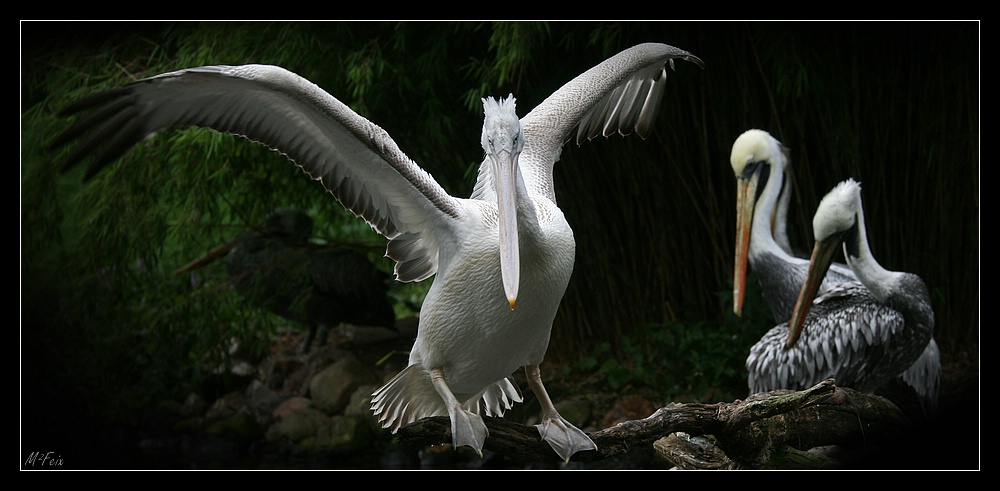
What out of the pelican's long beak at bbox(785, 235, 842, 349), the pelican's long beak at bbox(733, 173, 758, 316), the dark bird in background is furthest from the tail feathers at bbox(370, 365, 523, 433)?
the dark bird in background

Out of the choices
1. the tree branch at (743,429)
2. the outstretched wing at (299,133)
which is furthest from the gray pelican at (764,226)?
the outstretched wing at (299,133)

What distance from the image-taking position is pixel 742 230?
5344 mm

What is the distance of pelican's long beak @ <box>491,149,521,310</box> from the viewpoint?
2.99m

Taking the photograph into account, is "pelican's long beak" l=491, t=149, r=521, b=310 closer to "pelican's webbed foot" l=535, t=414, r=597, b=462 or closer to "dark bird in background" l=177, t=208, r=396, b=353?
"pelican's webbed foot" l=535, t=414, r=597, b=462

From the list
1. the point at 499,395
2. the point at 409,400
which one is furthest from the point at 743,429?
the point at 409,400

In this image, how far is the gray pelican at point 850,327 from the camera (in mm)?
4812

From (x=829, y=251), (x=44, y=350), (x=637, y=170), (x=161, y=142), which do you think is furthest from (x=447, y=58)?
(x=44, y=350)

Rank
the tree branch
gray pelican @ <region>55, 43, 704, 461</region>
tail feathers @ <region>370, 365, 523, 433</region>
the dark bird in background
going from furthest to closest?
the dark bird in background < tail feathers @ <region>370, 365, 523, 433</region> < the tree branch < gray pelican @ <region>55, 43, 704, 461</region>

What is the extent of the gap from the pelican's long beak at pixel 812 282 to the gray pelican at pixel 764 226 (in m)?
0.28

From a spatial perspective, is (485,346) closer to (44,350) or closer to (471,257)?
(471,257)

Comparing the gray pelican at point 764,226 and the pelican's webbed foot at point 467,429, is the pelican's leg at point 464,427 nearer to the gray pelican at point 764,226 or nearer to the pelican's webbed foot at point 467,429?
the pelican's webbed foot at point 467,429

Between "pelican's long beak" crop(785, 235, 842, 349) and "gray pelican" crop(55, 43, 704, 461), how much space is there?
1.71 meters

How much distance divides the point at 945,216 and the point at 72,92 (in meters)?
4.75

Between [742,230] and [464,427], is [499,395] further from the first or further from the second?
[742,230]
